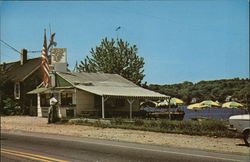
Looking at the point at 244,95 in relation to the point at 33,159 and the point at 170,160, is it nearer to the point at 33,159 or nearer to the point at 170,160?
the point at 170,160

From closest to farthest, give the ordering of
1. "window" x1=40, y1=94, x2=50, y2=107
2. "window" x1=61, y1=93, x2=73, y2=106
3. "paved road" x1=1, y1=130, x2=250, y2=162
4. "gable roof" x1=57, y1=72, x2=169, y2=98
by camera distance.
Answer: "paved road" x1=1, y1=130, x2=250, y2=162 → "gable roof" x1=57, y1=72, x2=169, y2=98 → "window" x1=61, y1=93, x2=73, y2=106 → "window" x1=40, y1=94, x2=50, y2=107

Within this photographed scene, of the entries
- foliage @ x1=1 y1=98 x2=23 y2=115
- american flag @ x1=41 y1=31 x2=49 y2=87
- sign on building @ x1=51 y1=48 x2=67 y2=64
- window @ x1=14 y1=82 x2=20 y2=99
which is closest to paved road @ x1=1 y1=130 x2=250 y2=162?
american flag @ x1=41 y1=31 x2=49 y2=87

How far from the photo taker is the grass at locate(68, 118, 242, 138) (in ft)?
55.7

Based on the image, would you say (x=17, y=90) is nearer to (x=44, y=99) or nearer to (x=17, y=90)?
(x=17, y=90)

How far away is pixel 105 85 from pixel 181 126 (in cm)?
1604

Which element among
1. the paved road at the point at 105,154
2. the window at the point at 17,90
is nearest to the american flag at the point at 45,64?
the window at the point at 17,90

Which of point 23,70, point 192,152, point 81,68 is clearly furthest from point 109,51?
point 192,152

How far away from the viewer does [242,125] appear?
1280 cm

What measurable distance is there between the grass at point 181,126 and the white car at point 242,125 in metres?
2.62

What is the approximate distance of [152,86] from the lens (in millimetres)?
54688

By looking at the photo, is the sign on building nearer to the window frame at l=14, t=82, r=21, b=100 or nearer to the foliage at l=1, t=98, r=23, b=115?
the window frame at l=14, t=82, r=21, b=100

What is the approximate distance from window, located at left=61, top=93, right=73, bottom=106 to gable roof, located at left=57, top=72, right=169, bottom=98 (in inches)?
63.2

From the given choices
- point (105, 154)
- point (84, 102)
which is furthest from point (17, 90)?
point (105, 154)

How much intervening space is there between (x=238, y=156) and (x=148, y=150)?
3279 millimetres
